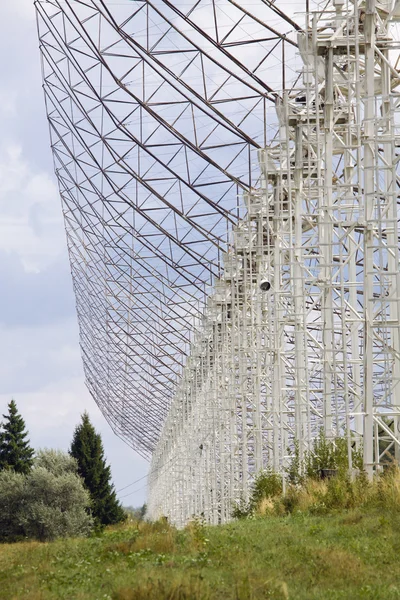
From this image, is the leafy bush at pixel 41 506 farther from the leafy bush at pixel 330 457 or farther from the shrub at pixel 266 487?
the leafy bush at pixel 330 457

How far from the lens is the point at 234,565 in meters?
13.4

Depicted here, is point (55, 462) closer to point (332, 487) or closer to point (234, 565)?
point (332, 487)

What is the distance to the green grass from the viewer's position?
11531 mm

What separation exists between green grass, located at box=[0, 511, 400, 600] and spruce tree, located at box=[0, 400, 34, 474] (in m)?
46.7

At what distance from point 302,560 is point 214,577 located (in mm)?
1685

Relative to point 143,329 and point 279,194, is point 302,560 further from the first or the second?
point 143,329

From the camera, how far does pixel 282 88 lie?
3200 centimetres

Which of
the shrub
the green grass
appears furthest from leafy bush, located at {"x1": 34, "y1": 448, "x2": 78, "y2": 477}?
the green grass

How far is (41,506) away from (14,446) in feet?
41.1

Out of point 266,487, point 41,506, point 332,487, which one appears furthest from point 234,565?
point 41,506

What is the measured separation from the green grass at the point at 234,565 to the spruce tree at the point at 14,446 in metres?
46.7

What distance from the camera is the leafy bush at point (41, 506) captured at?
53500mm

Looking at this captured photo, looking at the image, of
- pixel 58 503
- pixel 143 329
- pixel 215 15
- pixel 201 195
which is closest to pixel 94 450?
pixel 143 329

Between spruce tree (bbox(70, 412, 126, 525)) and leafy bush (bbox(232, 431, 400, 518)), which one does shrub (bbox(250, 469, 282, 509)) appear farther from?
spruce tree (bbox(70, 412, 126, 525))
